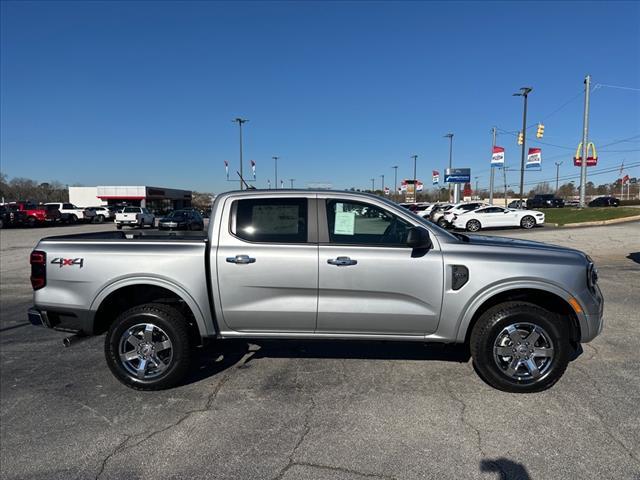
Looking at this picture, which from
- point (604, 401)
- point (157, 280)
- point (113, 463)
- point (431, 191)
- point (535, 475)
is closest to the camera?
point (535, 475)

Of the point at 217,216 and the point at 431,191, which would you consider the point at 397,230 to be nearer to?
the point at 217,216

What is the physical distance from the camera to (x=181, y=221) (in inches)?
1064

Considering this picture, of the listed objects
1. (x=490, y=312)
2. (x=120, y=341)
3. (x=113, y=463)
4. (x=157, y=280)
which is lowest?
(x=113, y=463)

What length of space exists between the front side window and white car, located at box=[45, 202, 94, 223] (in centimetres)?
4123

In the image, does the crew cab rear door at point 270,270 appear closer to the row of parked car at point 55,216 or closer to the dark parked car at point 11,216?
the row of parked car at point 55,216

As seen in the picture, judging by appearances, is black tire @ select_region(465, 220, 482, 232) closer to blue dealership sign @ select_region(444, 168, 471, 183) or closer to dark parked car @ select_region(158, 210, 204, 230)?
dark parked car @ select_region(158, 210, 204, 230)

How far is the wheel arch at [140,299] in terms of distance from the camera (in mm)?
3734

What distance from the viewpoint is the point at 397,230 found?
383 cm

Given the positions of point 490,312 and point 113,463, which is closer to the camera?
point 113,463

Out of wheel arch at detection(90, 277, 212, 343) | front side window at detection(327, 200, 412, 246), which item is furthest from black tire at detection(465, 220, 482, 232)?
wheel arch at detection(90, 277, 212, 343)

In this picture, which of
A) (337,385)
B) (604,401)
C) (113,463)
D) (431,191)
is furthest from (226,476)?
(431,191)

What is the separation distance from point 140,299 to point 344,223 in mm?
2241

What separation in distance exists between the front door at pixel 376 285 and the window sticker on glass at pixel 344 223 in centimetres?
1

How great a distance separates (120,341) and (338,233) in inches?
89.4
